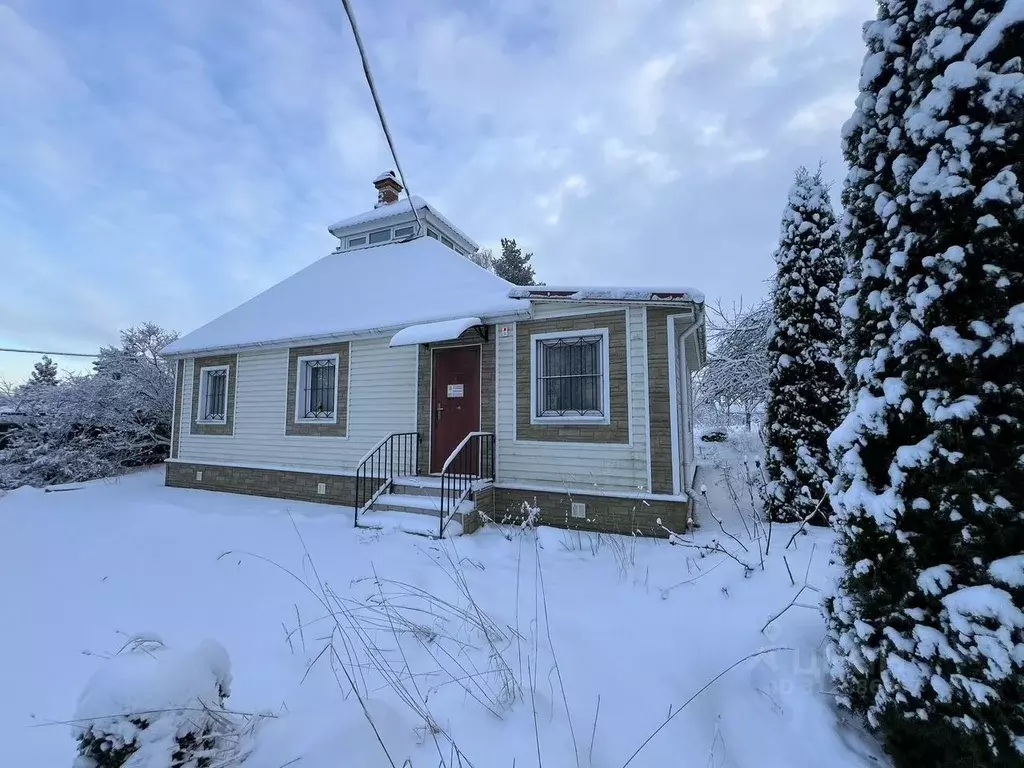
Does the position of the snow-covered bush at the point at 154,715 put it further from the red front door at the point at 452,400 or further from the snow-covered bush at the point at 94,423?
the snow-covered bush at the point at 94,423

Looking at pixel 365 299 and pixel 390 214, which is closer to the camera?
pixel 365 299

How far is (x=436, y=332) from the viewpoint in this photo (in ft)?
20.6

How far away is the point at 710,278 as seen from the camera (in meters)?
14.5

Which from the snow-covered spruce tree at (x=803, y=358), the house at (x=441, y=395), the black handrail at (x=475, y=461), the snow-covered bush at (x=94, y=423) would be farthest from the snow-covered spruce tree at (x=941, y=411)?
the snow-covered bush at (x=94, y=423)

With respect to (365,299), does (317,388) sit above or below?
below

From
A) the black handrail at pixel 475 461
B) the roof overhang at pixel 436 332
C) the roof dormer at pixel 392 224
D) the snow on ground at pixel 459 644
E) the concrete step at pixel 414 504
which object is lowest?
the snow on ground at pixel 459 644

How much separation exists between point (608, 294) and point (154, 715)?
5.55 meters

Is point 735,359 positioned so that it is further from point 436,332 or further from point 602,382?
point 436,332

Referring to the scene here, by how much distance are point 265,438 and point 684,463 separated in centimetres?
824

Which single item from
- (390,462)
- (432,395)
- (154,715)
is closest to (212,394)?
(390,462)

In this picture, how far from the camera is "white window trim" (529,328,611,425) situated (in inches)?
239

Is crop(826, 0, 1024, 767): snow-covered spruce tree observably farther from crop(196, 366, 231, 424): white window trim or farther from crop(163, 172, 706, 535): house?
crop(196, 366, 231, 424): white window trim

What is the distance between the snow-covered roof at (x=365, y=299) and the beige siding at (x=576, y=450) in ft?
3.12

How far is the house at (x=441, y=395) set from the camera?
585 cm
